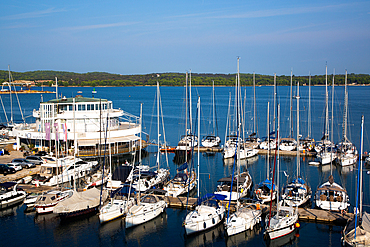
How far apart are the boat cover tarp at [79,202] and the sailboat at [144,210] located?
155 inches

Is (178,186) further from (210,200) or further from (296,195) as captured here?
(296,195)

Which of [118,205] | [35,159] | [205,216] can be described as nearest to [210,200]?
[205,216]

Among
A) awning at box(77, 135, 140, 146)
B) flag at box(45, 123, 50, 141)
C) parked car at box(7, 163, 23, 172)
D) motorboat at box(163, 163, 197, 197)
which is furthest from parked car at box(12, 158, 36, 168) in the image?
motorboat at box(163, 163, 197, 197)

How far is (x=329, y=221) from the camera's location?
2711 centimetres

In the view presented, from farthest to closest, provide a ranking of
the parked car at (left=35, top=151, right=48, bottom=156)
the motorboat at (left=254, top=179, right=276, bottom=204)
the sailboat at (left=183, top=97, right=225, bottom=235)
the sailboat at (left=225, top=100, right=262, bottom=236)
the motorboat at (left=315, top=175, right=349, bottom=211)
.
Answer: the parked car at (left=35, top=151, right=48, bottom=156) < the motorboat at (left=254, top=179, right=276, bottom=204) < the motorboat at (left=315, top=175, right=349, bottom=211) < the sailboat at (left=183, top=97, right=225, bottom=235) < the sailboat at (left=225, top=100, right=262, bottom=236)

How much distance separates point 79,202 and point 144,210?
5683 millimetres

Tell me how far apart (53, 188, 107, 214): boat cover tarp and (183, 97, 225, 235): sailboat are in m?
8.72

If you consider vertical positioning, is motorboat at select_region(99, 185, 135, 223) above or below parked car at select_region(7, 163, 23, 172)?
below

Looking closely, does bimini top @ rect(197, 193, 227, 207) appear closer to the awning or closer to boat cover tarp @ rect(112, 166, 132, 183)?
boat cover tarp @ rect(112, 166, 132, 183)

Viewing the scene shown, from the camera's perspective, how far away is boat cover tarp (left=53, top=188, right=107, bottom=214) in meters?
28.2

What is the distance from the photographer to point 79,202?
95.8 feet

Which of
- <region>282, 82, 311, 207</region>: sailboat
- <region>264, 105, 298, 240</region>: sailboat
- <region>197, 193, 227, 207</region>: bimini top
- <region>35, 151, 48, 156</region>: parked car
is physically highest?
<region>35, 151, 48, 156</region>: parked car

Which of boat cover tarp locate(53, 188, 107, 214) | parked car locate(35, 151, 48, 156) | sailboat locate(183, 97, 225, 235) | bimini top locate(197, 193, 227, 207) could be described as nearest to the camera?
sailboat locate(183, 97, 225, 235)

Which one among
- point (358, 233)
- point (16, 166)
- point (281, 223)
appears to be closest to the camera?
point (358, 233)
